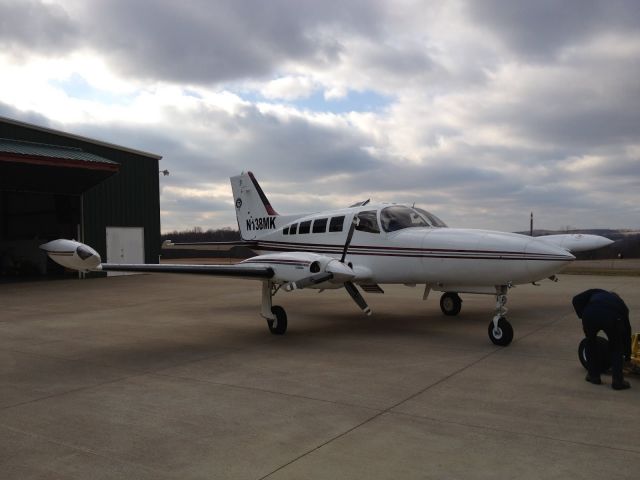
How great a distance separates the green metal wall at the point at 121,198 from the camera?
2580 cm

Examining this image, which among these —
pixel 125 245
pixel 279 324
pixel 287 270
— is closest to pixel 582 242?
pixel 287 270

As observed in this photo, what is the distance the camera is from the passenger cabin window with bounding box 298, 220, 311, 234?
485 inches

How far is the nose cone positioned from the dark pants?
211 cm

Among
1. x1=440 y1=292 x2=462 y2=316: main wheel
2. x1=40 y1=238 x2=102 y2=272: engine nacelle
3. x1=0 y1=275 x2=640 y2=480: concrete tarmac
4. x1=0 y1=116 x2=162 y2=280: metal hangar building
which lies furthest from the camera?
x1=0 y1=116 x2=162 y2=280: metal hangar building

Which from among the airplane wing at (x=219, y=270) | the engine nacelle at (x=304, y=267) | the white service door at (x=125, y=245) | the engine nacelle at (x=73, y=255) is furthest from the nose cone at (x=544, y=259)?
the white service door at (x=125, y=245)

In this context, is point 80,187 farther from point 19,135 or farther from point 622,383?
point 622,383

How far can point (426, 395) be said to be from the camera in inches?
236

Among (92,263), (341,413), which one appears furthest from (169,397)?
(92,263)

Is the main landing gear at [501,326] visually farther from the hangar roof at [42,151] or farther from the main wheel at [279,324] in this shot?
the hangar roof at [42,151]

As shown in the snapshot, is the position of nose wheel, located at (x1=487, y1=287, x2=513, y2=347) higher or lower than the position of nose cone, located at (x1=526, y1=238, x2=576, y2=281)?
lower

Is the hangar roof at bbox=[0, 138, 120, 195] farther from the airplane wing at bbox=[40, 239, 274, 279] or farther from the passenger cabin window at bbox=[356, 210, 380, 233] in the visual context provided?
the passenger cabin window at bbox=[356, 210, 380, 233]

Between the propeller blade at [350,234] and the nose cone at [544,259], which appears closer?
the nose cone at [544,259]

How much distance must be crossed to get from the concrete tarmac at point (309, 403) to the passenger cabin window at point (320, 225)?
223cm

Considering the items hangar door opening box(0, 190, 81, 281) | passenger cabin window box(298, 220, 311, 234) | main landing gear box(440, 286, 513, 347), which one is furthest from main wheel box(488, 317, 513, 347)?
hangar door opening box(0, 190, 81, 281)
